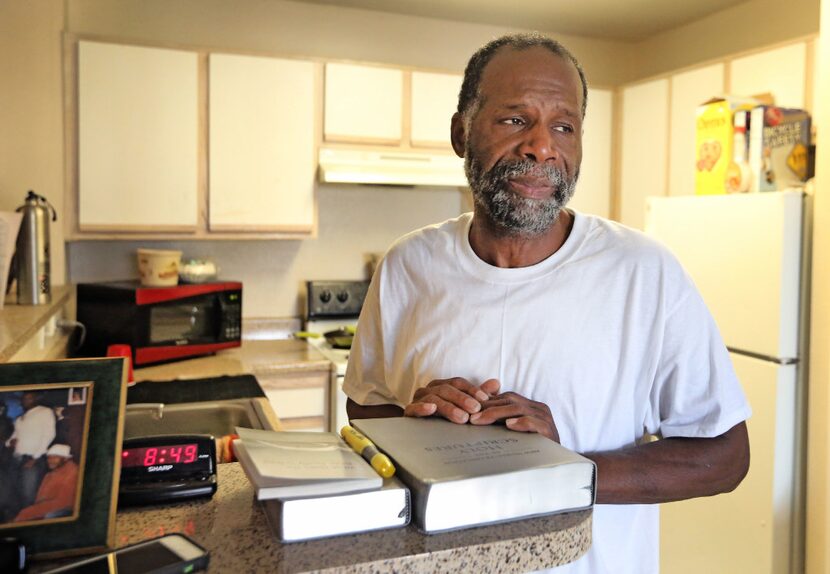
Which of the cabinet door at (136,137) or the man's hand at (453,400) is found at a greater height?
the cabinet door at (136,137)

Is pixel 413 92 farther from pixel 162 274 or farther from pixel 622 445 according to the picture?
pixel 622 445

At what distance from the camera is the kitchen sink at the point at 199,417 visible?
6.59 ft

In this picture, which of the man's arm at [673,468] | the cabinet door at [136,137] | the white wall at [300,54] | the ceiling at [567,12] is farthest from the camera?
the ceiling at [567,12]

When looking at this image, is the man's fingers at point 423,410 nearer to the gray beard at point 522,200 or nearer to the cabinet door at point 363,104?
the gray beard at point 522,200

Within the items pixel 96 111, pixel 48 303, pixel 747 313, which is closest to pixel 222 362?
pixel 48 303

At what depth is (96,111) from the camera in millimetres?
2758

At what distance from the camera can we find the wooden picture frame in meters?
0.60

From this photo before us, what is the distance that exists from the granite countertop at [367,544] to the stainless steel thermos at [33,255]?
6.06 ft

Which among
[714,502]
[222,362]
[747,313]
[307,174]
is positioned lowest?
[714,502]

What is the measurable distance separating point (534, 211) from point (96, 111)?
7.43 feet

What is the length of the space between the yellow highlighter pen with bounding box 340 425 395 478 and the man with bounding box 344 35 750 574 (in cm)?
30

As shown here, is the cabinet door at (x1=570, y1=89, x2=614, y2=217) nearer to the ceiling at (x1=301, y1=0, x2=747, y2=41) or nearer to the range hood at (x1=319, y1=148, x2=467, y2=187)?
the ceiling at (x1=301, y1=0, x2=747, y2=41)

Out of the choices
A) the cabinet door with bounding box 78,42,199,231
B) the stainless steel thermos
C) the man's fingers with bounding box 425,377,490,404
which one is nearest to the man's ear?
the man's fingers with bounding box 425,377,490,404

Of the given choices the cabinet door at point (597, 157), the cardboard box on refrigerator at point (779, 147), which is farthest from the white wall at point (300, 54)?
the cardboard box on refrigerator at point (779, 147)
